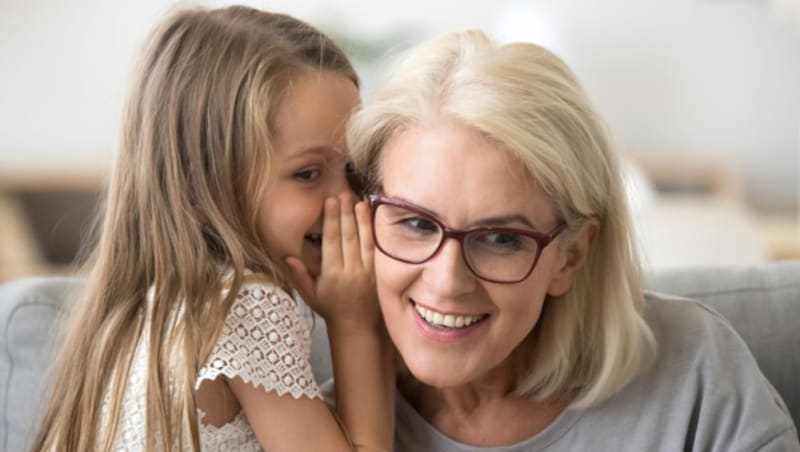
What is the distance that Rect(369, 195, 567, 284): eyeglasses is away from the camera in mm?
1624

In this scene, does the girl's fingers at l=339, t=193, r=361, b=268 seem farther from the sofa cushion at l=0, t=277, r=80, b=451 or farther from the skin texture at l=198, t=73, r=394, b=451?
the sofa cushion at l=0, t=277, r=80, b=451

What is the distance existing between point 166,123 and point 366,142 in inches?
12.2

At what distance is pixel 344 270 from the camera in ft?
6.00

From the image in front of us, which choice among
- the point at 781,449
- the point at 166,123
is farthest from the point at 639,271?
the point at 166,123

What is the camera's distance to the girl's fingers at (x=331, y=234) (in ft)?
6.06

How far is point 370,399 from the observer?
1787mm

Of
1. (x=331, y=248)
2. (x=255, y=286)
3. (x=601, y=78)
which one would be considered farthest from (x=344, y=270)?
(x=601, y=78)

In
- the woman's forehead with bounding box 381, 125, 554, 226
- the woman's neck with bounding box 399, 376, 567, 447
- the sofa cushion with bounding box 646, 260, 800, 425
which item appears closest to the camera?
the woman's forehead with bounding box 381, 125, 554, 226

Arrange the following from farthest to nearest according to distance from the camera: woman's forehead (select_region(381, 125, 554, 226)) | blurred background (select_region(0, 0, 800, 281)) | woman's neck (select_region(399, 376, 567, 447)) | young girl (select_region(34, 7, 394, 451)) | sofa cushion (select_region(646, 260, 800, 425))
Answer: blurred background (select_region(0, 0, 800, 281))
sofa cushion (select_region(646, 260, 800, 425))
woman's neck (select_region(399, 376, 567, 447))
young girl (select_region(34, 7, 394, 451))
woman's forehead (select_region(381, 125, 554, 226))

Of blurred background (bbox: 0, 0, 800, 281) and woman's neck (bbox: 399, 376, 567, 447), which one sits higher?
woman's neck (bbox: 399, 376, 567, 447)

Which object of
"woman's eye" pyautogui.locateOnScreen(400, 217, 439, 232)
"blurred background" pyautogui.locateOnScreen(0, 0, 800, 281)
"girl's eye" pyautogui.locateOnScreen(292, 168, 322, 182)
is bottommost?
"blurred background" pyautogui.locateOnScreen(0, 0, 800, 281)

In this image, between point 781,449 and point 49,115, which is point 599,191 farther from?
point 49,115

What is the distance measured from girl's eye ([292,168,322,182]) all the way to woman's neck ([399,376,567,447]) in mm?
381

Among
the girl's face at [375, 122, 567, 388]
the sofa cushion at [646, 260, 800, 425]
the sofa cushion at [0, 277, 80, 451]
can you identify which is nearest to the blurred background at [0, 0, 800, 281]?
the sofa cushion at [646, 260, 800, 425]
